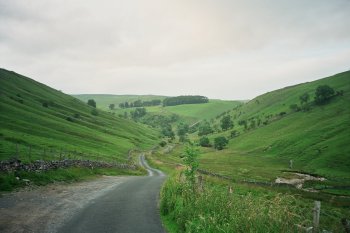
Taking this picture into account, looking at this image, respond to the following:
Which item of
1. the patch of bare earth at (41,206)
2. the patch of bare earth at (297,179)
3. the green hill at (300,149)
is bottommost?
the patch of bare earth at (297,179)

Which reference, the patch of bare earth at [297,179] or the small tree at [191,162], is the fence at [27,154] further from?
the patch of bare earth at [297,179]

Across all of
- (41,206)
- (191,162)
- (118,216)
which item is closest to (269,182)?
(191,162)

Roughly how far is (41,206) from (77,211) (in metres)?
2.90

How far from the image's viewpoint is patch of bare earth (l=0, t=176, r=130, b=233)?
64.1 ft

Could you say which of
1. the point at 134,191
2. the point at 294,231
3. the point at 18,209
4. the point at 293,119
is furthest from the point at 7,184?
the point at 293,119

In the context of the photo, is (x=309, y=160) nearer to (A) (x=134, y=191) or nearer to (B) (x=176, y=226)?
(A) (x=134, y=191)

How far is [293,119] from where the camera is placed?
199 metres

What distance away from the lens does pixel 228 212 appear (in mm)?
18391

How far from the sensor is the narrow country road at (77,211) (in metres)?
19.9

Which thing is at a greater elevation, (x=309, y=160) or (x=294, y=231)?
(x=294, y=231)

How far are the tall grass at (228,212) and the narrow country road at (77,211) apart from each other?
1.84 metres

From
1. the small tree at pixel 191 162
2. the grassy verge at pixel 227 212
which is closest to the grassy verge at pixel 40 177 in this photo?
the grassy verge at pixel 227 212

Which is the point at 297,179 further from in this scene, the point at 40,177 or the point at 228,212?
the point at 228,212

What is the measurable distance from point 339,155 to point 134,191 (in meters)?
100
